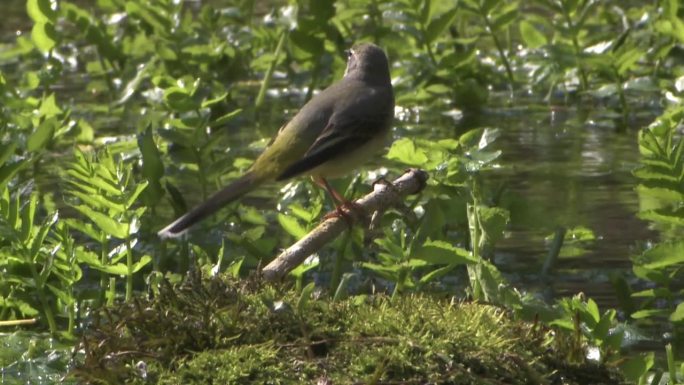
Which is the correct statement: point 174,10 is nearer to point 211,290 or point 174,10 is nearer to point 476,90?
point 476,90

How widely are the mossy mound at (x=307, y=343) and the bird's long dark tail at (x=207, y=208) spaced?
1.51 meters

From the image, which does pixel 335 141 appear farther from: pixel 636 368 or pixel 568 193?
pixel 636 368

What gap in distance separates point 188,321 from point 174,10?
5.50 meters

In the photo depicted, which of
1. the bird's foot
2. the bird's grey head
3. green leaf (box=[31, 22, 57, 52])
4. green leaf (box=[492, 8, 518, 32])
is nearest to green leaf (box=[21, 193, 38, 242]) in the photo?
the bird's foot

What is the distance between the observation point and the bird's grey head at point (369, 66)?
24.5ft

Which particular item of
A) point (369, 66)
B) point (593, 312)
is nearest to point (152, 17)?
point (369, 66)

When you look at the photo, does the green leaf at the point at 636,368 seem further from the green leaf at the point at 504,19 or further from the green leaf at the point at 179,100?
the green leaf at the point at 504,19

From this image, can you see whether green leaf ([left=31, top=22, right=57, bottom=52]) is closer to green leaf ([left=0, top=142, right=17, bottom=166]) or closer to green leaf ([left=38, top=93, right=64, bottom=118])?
green leaf ([left=38, top=93, right=64, bottom=118])

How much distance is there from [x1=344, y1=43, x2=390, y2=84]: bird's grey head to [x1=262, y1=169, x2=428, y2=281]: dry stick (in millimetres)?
1673

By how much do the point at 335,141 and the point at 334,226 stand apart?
139 centimetres

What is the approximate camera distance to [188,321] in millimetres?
4500

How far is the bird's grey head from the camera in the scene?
7.46m

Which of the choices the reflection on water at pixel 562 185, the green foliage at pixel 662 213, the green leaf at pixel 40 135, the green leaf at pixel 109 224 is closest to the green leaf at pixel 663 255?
the green foliage at pixel 662 213

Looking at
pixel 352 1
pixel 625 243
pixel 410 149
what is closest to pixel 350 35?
pixel 352 1
